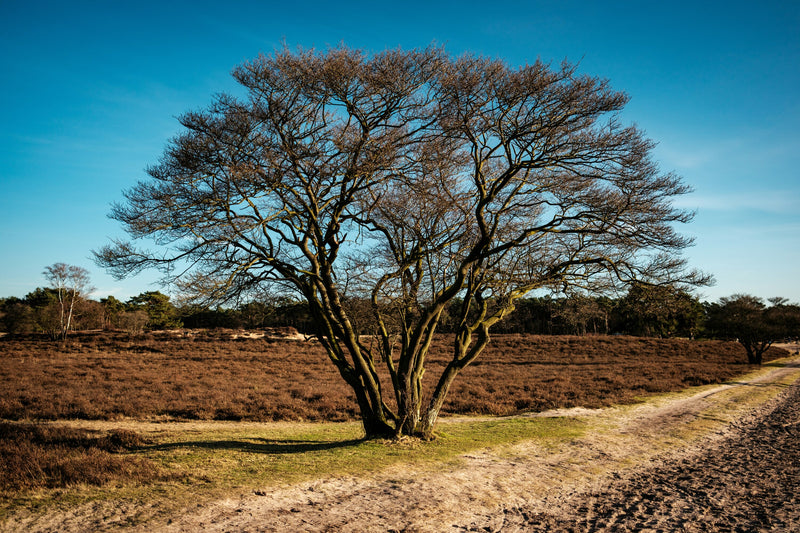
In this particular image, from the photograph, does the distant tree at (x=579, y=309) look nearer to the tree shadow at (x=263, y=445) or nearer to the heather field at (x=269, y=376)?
the tree shadow at (x=263, y=445)

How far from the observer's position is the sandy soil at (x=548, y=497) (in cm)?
566

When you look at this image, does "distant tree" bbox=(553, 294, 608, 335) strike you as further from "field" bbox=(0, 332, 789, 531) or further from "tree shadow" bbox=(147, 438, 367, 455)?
"tree shadow" bbox=(147, 438, 367, 455)

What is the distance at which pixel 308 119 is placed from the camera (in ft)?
27.9

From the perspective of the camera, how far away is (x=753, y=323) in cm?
3584

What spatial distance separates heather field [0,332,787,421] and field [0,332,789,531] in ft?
0.38

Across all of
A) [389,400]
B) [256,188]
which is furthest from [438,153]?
[389,400]

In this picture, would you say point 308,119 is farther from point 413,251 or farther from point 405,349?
point 405,349

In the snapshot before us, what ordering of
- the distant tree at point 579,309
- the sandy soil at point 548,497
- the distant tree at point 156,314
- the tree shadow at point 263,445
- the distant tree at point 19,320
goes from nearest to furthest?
the sandy soil at point 548,497 → the tree shadow at point 263,445 → the distant tree at point 579,309 → the distant tree at point 19,320 → the distant tree at point 156,314

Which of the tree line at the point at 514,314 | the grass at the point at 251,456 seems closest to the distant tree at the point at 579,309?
the tree line at the point at 514,314

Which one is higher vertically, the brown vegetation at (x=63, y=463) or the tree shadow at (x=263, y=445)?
the brown vegetation at (x=63, y=463)

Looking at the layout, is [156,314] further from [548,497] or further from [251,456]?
[548,497]

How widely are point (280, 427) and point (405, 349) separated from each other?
21.5 feet

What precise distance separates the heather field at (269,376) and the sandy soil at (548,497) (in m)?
7.99

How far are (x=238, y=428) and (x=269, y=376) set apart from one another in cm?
1316
